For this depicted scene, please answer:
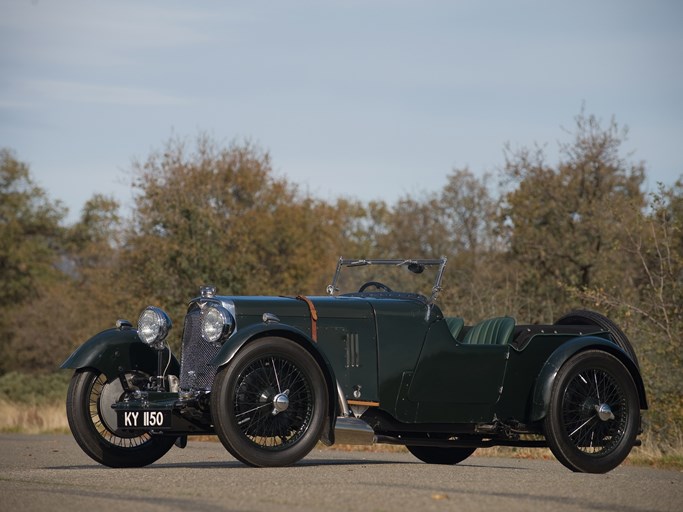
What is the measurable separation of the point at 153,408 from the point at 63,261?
48.4 meters

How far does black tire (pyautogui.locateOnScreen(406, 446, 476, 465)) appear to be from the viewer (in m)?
10.8

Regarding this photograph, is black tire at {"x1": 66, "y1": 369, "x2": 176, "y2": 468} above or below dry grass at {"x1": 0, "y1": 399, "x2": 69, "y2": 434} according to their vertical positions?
above

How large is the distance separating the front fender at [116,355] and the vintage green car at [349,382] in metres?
0.01

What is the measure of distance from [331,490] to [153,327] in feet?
10.8

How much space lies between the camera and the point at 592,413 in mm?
9625

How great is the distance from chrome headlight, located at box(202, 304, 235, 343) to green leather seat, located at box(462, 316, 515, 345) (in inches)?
87.8

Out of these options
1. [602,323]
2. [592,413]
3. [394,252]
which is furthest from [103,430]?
[394,252]

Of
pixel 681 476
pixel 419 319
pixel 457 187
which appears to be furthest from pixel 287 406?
pixel 457 187

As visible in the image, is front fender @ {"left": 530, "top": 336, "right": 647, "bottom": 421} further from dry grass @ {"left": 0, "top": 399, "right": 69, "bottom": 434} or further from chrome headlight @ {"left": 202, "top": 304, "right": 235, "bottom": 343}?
dry grass @ {"left": 0, "top": 399, "right": 69, "bottom": 434}

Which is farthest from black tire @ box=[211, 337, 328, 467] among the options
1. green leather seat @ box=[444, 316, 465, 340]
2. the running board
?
green leather seat @ box=[444, 316, 465, 340]

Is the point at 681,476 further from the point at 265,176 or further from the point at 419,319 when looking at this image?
the point at 265,176

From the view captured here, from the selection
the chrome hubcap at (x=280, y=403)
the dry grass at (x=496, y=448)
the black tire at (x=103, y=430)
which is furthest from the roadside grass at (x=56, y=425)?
the chrome hubcap at (x=280, y=403)

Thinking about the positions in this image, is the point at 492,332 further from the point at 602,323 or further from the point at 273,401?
the point at 273,401

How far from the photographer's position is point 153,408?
8727 mm
